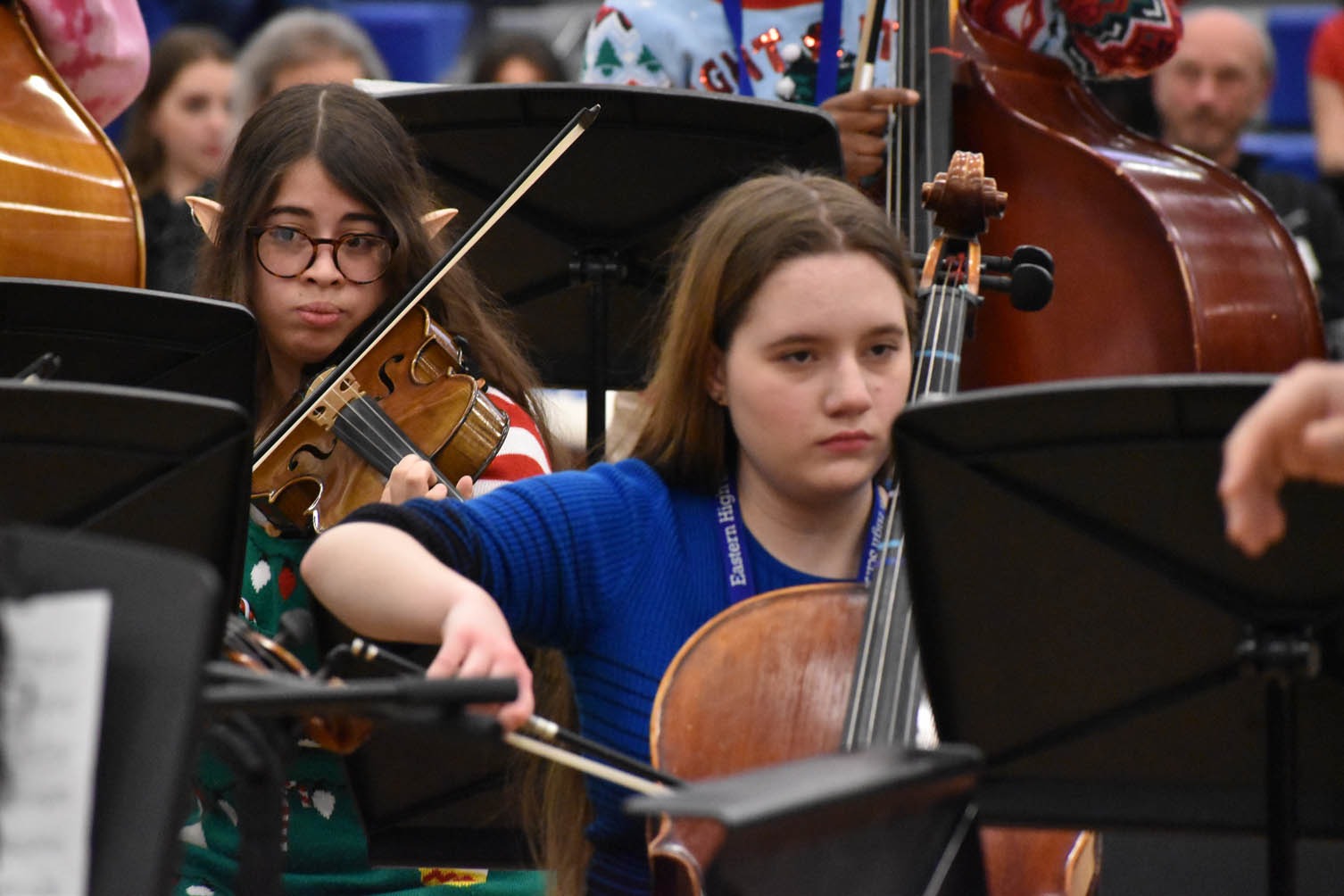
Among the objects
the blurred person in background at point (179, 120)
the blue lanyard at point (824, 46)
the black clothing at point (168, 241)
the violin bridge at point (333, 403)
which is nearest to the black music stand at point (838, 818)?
the violin bridge at point (333, 403)

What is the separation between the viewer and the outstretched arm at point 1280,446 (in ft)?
3.52

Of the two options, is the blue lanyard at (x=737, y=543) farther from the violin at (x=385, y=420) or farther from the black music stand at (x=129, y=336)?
the black music stand at (x=129, y=336)

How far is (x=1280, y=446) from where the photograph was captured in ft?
3.56

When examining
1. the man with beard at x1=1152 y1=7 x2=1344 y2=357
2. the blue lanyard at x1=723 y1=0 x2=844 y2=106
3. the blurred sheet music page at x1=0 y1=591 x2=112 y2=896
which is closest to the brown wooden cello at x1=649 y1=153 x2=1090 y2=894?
the blurred sheet music page at x1=0 y1=591 x2=112 y2=896

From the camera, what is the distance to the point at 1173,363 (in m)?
2.16

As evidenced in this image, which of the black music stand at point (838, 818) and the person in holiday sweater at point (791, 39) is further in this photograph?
the person in holiday sweater at point (791, 39)

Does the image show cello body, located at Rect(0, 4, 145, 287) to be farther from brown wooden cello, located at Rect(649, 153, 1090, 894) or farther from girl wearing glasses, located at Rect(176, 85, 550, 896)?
brown wooden cello, located at Rect(649, 153, 1090, 894)

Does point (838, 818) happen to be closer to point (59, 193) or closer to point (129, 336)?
point (129, 336)

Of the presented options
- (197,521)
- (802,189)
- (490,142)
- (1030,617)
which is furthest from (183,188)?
(1030,617)

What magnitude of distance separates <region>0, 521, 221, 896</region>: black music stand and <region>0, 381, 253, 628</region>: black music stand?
30cm

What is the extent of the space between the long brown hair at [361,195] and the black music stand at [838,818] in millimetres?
883

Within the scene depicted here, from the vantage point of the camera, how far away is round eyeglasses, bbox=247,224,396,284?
1953 mm

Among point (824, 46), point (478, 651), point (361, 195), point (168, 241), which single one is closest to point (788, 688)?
point (478, 651)

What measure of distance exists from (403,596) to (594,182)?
0.72 m
